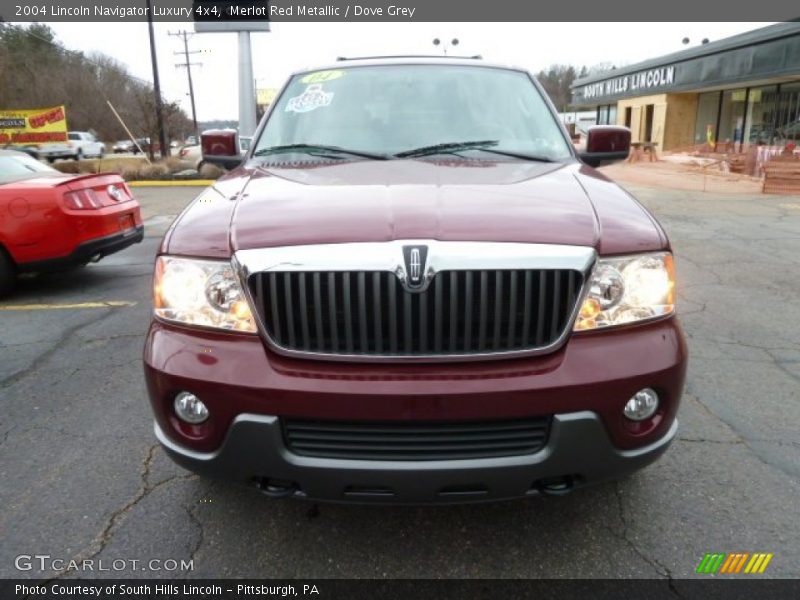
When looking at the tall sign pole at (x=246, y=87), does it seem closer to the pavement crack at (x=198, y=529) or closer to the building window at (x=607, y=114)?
the building window at (x=607, y=114)

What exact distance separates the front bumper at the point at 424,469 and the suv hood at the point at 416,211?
581mm

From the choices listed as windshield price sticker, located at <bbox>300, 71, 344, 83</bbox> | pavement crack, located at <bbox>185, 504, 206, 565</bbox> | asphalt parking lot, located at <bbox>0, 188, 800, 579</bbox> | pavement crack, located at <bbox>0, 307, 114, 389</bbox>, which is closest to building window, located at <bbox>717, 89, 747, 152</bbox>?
asphalt parking lot, located at <bbox>0, 188, 800, 579</bbox>

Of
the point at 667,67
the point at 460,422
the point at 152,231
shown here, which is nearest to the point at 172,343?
the point at 460,422

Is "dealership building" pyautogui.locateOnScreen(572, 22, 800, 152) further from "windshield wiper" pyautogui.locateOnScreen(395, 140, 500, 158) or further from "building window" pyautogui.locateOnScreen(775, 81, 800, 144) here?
"windshield wiper" pyautogui.locateOnScreen(395, 140, 500, 158)

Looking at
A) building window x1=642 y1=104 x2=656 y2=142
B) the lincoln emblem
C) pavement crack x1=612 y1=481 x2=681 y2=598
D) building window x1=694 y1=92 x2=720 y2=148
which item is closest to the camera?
the lincoln emblem

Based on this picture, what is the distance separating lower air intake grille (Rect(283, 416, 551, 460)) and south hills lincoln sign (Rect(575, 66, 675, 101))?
29375 mm

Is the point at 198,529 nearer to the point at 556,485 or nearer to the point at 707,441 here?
the point at 556,485

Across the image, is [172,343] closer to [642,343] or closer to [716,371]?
[642,343]

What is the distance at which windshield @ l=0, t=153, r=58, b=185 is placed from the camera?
230 inches

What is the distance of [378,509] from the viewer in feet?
8.08

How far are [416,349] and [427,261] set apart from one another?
0.28 metres

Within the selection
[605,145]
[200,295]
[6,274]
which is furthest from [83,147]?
[200,295]

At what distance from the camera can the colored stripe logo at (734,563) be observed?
214cm

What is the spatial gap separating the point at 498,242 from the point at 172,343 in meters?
1.12
